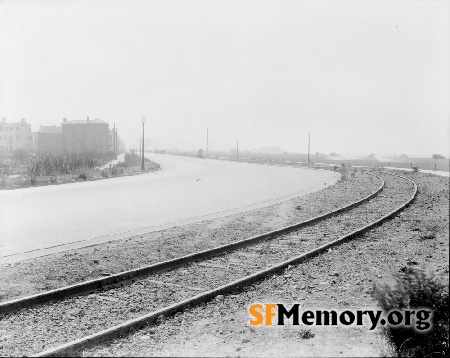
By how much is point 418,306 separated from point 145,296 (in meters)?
3.86

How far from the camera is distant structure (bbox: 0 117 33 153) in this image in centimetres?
10031

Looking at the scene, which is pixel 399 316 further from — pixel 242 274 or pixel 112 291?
pixel 112 291

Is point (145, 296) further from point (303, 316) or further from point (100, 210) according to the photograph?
point (100, 210)

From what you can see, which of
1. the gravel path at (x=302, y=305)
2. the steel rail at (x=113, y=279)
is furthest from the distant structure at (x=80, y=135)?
the gravel path at (x=302, y=305)

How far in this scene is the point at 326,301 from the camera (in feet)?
19.3

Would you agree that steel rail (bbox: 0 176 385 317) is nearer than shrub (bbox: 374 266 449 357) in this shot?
No

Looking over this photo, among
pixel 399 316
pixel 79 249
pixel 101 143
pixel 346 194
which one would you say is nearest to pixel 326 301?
pixel 399 316

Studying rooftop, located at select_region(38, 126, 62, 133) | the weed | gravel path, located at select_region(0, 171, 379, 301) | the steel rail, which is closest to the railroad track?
the steel rail

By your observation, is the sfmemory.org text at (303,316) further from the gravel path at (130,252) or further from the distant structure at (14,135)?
the distant structure at (14,135)

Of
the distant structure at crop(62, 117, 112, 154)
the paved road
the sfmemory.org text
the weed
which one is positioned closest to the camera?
the weed

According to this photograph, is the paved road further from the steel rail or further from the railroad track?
the railroad track

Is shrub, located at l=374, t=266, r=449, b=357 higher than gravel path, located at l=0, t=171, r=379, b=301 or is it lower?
higher

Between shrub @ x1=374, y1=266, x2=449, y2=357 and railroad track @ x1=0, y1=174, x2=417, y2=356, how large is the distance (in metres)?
2.70

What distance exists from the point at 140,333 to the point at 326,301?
8.52 ft
